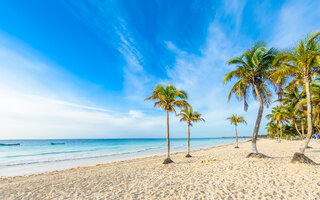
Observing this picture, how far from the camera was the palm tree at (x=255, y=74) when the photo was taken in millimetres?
10367

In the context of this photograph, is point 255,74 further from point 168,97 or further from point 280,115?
point 280,115

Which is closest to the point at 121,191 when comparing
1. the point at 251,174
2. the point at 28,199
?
the point at 28,199

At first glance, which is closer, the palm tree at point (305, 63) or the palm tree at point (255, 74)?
the palm tree at point (305, 63)

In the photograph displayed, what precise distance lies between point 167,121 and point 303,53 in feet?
30.5

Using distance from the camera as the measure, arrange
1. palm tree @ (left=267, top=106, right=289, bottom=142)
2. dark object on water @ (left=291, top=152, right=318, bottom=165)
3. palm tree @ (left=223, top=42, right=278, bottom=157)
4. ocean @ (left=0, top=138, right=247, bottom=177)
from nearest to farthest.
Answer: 1. dark object on water @ (left=291, top=152, right=318, bottom=165)
2. palm tree @ (left=223, top=42, right=278, bottom=157)
3. ocean @ (left=0, top=138, right=247, bottom=177)
4. palm tree @ (left=267, top=106, right=289, bottom=142)

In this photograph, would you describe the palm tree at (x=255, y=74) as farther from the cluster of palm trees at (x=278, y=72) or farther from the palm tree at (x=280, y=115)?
the palm tree at (x=280, y=115)

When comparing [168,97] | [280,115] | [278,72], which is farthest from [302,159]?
[280,115]

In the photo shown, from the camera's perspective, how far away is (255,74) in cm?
1089

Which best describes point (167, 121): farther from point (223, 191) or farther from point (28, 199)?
point (28, 199)

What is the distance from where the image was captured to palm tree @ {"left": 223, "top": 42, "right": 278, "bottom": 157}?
10.4 meters

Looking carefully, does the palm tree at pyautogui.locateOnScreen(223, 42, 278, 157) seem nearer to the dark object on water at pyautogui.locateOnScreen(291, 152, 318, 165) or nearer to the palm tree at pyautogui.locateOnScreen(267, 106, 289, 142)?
the dark object on water at pyautogui.locateOnScreen(291, 152, 318, 165)

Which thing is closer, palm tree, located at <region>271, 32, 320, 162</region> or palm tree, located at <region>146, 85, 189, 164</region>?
palm tree, located at <region>271, 32, 320, 162</region>

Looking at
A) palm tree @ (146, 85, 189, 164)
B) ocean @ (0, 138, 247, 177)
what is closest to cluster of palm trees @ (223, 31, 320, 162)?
palm tree @ (146, 85, 189, 164)

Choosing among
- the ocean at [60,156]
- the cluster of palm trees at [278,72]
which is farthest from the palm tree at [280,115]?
the ocean at [60,156]
